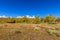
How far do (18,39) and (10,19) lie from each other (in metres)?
32.9

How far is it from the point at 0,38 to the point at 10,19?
32.5m

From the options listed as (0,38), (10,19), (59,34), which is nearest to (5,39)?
(0,38)

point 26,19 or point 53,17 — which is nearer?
point 26,19

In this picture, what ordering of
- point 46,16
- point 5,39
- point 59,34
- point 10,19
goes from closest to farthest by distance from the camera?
point 5,39 → point 59,34 → point 10,19 → point 46,16

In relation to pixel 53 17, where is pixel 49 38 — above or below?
below

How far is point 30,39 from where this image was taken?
11.7 meters

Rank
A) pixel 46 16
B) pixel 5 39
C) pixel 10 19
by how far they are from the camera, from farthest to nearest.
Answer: pixel 46 16 < pixel 10 19 < pixel 5 39

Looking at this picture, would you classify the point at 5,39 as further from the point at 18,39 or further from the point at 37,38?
the point at 37,38

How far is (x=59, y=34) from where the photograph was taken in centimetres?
1368

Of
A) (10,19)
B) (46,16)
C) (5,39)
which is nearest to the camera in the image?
(5,39)

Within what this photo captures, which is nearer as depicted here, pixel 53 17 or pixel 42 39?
pixel 42 39

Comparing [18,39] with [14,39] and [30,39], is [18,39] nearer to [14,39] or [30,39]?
[14,39]

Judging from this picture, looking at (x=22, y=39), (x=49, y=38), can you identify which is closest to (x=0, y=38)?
(x=22, y=39)

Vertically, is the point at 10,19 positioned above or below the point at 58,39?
above
